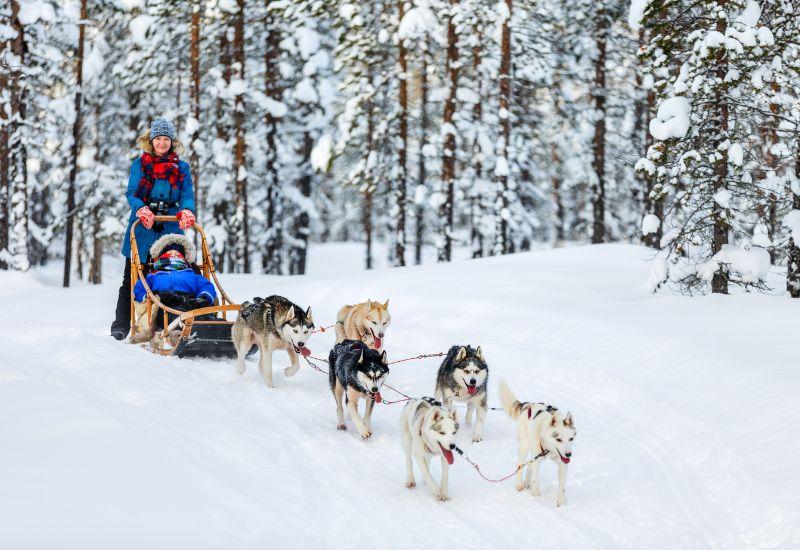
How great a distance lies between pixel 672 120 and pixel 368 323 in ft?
17.1

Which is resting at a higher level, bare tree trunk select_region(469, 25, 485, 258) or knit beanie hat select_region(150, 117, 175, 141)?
bare tree trunk select_region(469, 25, 485, 258)

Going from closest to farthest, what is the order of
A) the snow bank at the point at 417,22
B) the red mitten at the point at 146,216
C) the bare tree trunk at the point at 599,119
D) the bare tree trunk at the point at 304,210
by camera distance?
the red mitten at the point at 146,216
the snow bank at the point at 417,22
the bare tree trunk at the point at 599,119
the bare tree trunk at the point at 304,210

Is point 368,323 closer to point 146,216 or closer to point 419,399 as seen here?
point 419,399

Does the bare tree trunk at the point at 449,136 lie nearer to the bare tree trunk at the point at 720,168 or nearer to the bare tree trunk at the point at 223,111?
the bare tree trunk at the point at 223,111

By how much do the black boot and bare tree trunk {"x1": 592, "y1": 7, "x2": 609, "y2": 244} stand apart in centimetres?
1683

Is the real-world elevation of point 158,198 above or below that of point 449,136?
below

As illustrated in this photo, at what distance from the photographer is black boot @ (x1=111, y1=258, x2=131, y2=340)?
9.07 metres

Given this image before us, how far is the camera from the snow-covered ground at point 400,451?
3.73m

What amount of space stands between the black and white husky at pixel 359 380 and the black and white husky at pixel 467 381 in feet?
2.16

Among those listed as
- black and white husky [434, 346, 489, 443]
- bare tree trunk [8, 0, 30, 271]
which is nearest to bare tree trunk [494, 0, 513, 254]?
bare tree trunk [8, 0, 30, 271]

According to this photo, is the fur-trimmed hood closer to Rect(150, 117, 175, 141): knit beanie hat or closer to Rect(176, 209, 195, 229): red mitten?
Rect(176, 209, 195, 229): red mitten

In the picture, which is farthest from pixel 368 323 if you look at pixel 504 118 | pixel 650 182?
pixel 650 182

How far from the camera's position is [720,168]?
32.1ft

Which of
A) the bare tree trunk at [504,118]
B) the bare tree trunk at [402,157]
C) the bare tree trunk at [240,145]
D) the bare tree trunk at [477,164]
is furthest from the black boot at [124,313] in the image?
the bare tree trunk at [477,164]
